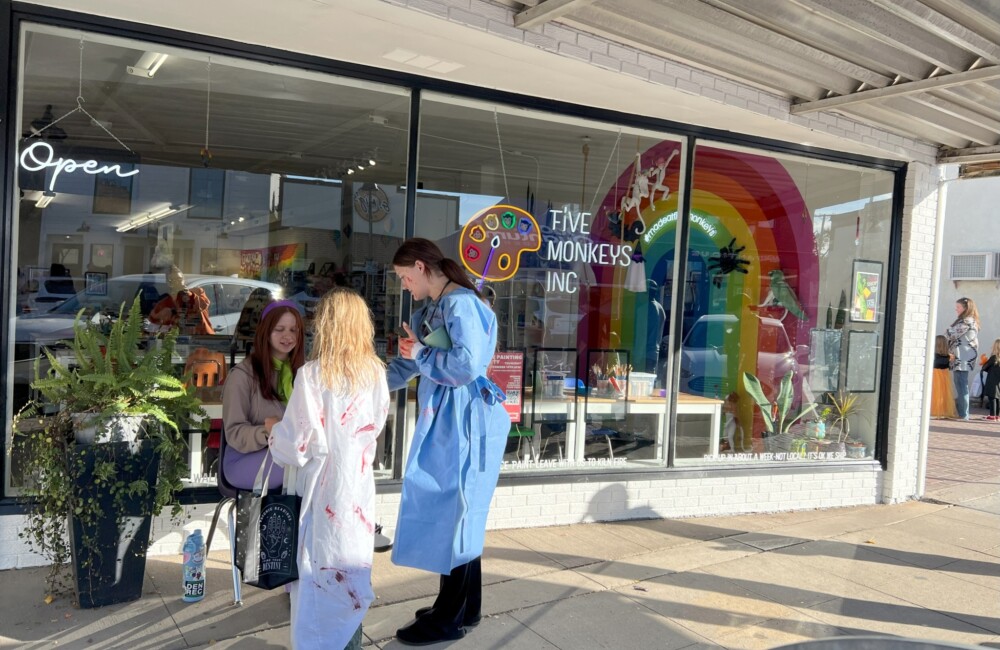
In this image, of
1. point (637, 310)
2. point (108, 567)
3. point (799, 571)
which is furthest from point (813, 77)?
point (108, 567)

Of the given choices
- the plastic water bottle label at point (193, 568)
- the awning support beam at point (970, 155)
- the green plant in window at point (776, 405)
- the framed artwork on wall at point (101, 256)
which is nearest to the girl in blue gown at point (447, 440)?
the plastic water bottle label at point (193, 568)

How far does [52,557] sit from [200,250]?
2.14m

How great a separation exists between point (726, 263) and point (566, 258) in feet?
5.03

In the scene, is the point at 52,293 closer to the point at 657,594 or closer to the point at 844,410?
the point at 657,594

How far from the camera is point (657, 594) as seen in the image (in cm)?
456

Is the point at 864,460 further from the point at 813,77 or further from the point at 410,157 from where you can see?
the point at 410,157

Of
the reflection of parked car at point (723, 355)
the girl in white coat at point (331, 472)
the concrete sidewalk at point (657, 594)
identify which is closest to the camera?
the girl in white coat at point (331, 472)

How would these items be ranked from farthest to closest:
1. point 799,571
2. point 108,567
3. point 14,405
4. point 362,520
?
point 799,571
point 14,405
point 108,567
point 362,520

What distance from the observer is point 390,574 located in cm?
464

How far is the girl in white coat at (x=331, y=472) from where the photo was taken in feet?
10.3

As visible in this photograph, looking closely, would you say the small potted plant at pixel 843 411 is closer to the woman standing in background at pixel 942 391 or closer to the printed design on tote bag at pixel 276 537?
the printed design on tote bag at pixel 276 537

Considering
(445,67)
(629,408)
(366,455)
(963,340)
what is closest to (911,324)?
(629,408)

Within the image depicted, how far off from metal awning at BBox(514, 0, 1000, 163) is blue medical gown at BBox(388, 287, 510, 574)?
1708 mm

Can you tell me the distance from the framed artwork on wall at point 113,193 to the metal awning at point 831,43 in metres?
2.64
